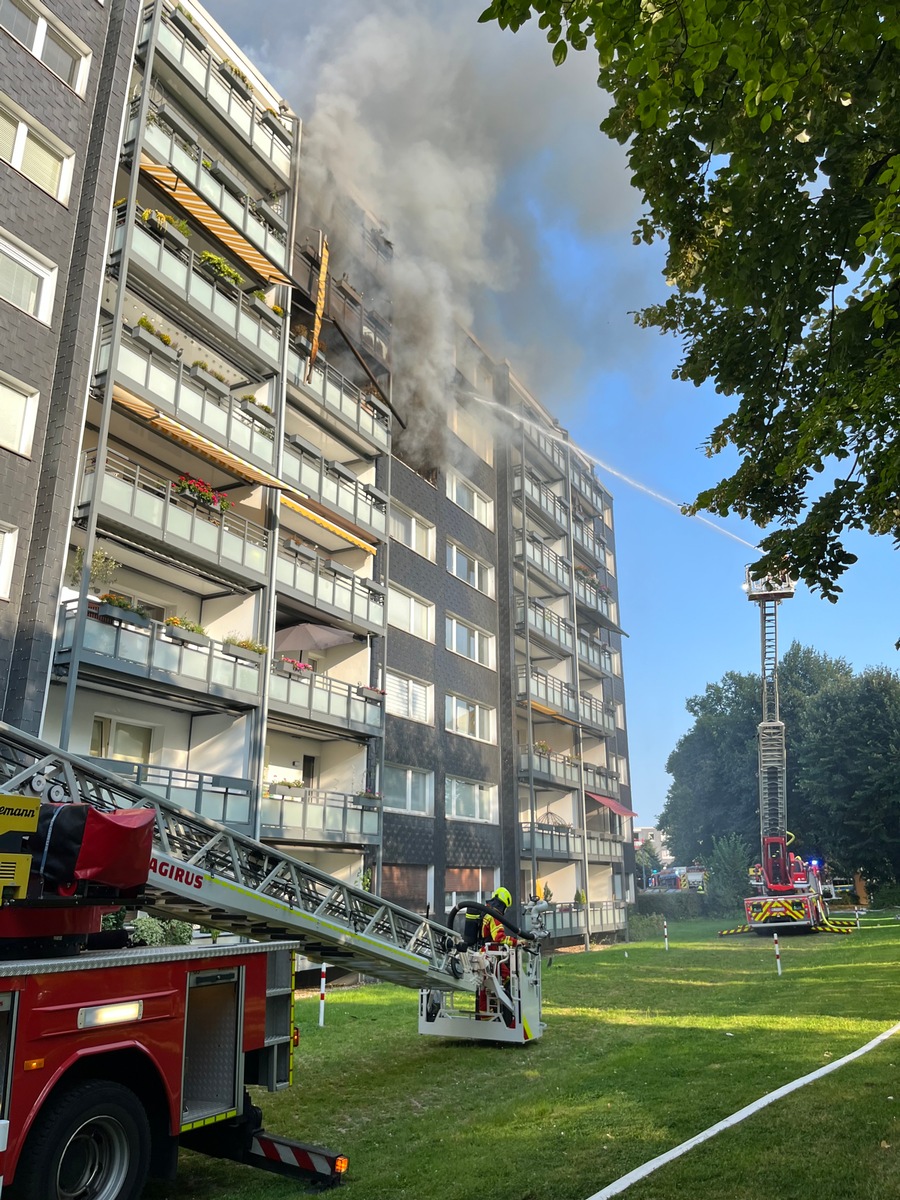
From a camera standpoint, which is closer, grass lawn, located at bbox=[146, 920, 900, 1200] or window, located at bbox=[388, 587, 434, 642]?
grass lawn, located at bbox=[146, 920, 900, 1200]

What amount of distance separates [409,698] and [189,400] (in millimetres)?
11663

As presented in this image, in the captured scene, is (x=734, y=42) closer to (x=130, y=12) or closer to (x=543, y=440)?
(x=130, y=12)

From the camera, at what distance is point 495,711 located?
32.2m

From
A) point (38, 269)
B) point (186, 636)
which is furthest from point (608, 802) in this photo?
point (38, 269)

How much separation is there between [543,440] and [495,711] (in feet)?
45.4

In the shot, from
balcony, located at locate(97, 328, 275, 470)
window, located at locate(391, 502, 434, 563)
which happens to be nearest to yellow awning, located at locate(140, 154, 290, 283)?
balcony, located at locate(97, 328, 275, 470)

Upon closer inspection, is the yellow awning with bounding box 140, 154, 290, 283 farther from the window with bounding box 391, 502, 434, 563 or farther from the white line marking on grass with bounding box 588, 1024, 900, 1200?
the white line marking on grass with bounding box 588, 1024, 900, 1200

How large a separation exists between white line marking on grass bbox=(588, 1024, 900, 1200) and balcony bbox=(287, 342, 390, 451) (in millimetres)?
19034

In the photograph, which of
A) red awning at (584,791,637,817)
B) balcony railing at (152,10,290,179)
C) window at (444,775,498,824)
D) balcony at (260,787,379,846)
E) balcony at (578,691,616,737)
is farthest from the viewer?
balcony at (578,691,616,737)

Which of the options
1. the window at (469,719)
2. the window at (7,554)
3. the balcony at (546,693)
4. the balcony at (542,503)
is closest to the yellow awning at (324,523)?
the window at (469,719)

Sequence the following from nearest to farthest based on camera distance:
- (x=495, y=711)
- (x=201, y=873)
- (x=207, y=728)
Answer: (x=201, y=873)
(x=207, y=728)
(x=495, y=711)

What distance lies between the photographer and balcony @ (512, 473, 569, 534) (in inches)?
1420

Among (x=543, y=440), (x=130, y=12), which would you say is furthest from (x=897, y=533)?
(x=543, y=440)

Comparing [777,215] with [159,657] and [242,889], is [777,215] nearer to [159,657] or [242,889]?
[242,889]
